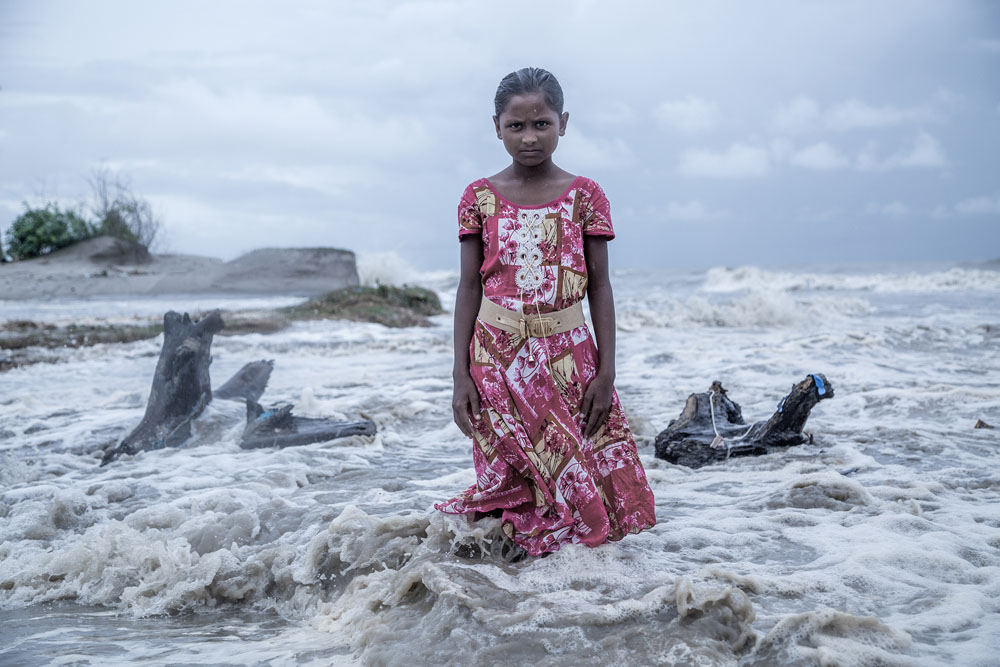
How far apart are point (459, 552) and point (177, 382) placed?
280 centimetres

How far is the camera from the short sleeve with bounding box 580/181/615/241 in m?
2.59

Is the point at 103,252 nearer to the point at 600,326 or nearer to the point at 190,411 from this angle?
the point at 190,411

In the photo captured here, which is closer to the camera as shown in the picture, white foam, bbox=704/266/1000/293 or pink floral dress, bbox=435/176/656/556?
pink floral dress, bbox=435/176/656/556

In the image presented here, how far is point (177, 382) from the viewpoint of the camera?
15.4ft

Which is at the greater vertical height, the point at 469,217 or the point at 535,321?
the point at 469,217

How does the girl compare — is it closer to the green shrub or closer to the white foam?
the white foam

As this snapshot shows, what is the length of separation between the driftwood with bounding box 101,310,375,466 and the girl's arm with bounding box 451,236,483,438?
2211mm

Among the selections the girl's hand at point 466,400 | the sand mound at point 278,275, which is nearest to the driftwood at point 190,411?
the girl's hand at point 466,400

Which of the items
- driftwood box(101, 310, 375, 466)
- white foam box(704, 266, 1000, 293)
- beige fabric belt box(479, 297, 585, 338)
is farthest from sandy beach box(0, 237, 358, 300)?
beige fabric belt box(479, 297, 585, 338)

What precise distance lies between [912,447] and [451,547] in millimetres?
2818

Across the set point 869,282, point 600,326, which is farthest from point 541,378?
point 869,282

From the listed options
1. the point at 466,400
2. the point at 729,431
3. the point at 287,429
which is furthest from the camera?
the point at 287,429

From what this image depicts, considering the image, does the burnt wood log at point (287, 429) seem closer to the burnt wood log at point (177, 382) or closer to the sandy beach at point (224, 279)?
the burnt wood log at point (177, 382)

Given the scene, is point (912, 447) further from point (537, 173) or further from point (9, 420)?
point (9, 420)
